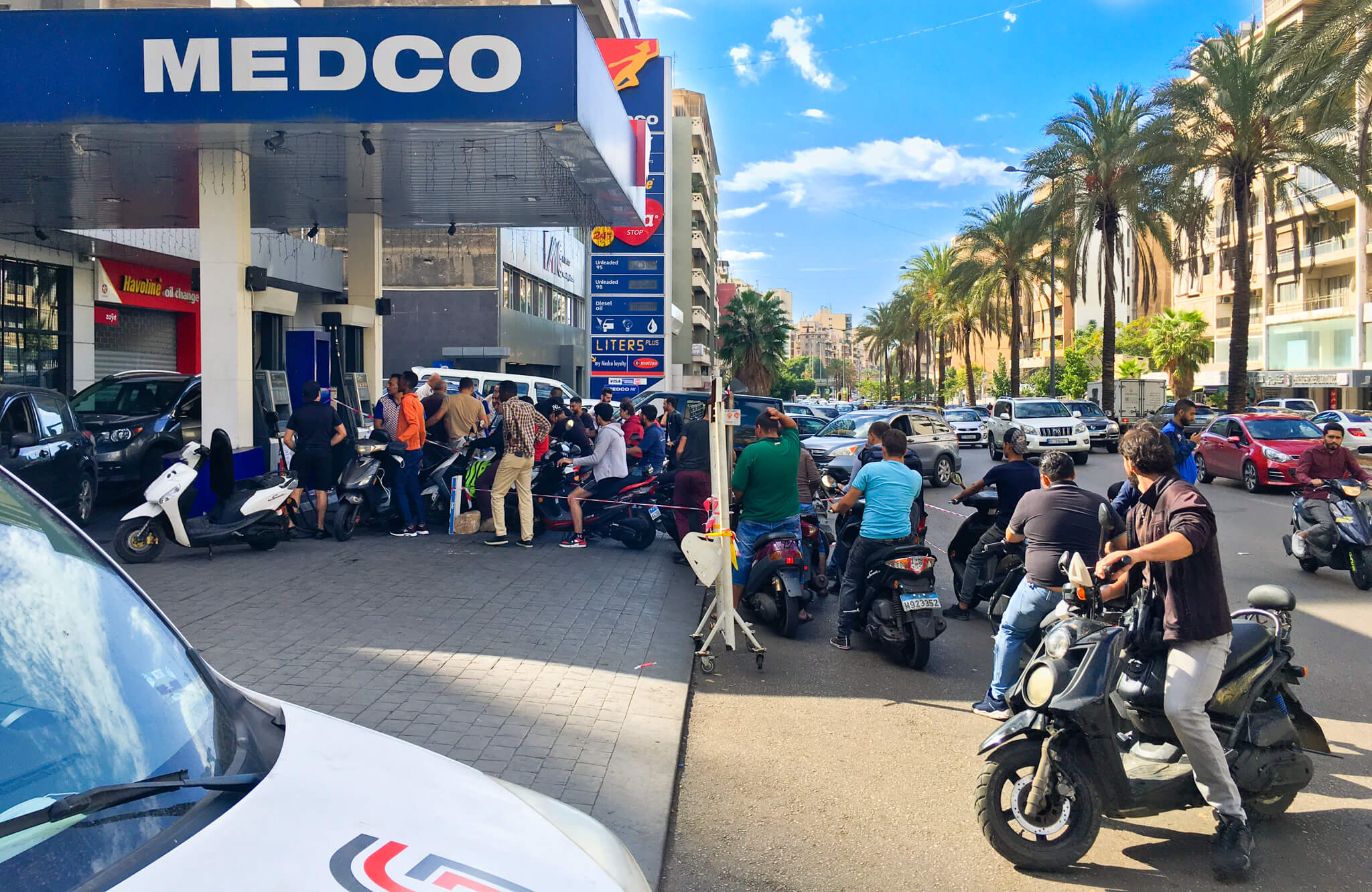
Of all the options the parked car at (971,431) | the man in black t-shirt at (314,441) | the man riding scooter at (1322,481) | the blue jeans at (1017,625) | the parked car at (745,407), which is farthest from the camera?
the parked car at (971,431)

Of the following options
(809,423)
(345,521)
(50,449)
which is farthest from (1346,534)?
(809,423)

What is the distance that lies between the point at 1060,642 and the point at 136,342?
2177 centimetres

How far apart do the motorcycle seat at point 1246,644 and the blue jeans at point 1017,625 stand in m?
1.24

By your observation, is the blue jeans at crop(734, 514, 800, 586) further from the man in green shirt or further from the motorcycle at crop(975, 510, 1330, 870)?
the motorcycle at crop(975, 510, 1330, 870)

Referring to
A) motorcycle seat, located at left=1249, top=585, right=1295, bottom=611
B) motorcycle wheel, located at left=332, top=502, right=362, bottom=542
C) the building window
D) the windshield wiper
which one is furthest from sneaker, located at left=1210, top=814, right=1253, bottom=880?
the building window

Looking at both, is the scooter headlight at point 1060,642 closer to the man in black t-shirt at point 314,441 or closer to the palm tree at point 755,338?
the man in black t-shirt at point 314,441

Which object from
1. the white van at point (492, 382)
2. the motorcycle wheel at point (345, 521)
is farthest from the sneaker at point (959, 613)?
the white van at point (492, 382)

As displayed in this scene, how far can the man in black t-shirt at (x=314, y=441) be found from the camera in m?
11.0

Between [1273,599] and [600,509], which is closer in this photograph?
[1273,599]

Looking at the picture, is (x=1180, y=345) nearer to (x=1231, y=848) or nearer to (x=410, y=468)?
(x=410, y=468)

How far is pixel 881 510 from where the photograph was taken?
7.22m

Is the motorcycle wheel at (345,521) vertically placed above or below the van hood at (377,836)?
below

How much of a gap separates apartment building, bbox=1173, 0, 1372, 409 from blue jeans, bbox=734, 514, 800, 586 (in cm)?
4594

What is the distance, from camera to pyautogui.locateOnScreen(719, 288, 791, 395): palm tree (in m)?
68.6
